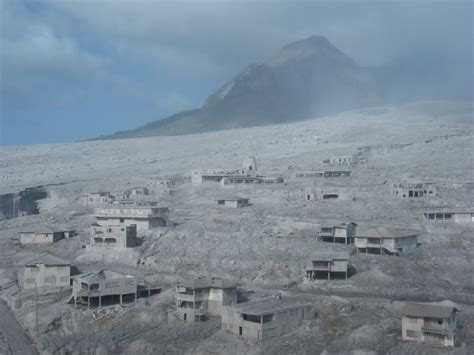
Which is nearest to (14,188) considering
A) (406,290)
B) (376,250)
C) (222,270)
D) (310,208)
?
(310,208)

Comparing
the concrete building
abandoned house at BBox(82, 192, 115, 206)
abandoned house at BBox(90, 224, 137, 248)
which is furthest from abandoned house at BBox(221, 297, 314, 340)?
abandoned house at BBox(82, 192, 115, 206)

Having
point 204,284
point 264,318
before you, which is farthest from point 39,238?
point 264,318

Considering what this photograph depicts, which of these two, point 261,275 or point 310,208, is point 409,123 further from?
point 261,275

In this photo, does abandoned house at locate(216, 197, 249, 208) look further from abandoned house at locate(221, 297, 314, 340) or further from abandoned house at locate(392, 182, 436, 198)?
abandoned house at locate(221, 297, 314, 340)

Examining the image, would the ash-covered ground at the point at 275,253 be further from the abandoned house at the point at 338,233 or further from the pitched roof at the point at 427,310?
the pitched roof at the point at 427,310

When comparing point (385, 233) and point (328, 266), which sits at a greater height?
point (385, 233)

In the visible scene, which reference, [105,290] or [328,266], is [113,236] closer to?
[105,290]

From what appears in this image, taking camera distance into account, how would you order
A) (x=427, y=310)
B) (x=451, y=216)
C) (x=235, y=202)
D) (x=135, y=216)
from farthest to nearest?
(x=235, y=202) < (x=135, y=216) < (x=451, y=216) < (x=427, y=310)
